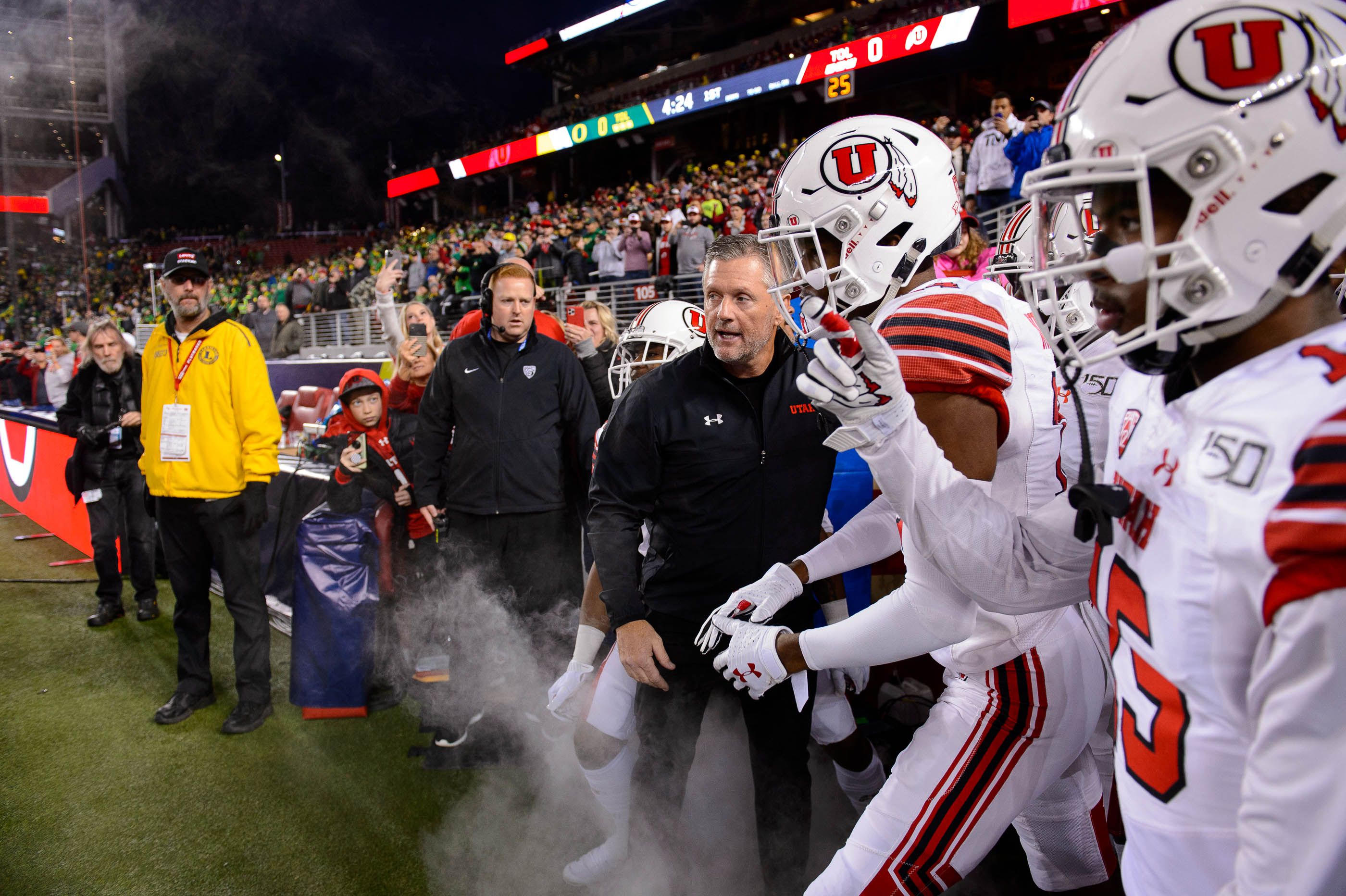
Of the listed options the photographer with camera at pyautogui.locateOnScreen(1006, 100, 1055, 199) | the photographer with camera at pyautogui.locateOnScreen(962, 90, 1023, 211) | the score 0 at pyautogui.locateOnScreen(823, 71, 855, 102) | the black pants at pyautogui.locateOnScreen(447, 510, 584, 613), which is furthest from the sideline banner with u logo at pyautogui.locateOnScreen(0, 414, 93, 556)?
the score 0 at pyautogui.locateOnScreen(823, 71, 855, 102)

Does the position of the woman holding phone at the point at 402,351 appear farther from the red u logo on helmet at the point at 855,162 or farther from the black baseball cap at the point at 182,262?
the red u logo on helmet at the point at 855,162

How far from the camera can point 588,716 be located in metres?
2.56

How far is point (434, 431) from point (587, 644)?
157 centimetres

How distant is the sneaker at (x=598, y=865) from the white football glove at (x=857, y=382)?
194 cm

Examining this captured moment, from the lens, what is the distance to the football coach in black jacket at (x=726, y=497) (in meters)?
2.36

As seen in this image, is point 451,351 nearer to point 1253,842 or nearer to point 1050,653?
point 1050,653

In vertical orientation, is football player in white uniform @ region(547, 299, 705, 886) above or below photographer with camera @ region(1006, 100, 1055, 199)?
below

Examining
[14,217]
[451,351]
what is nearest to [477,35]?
[14,217]

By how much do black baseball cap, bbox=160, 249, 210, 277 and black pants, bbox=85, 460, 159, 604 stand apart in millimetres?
2183

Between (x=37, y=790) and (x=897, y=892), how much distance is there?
11.9ft

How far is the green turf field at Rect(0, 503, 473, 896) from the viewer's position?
9.11 feet

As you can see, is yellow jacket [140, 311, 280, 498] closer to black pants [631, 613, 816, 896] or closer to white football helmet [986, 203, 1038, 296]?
black pants [631, 613, 816, 896]

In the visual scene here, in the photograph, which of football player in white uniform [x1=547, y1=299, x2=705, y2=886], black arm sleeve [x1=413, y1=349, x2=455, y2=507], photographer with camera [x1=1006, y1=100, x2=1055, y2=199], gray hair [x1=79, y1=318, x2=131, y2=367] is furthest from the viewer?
photographer with camera [x1=1006, y1=100, x2=1055, y2=199]

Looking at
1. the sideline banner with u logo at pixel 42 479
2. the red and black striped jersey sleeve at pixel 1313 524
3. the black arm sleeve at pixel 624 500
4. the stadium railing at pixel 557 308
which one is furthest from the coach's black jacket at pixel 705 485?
the sideline banner with u logo at pixel 42 479
